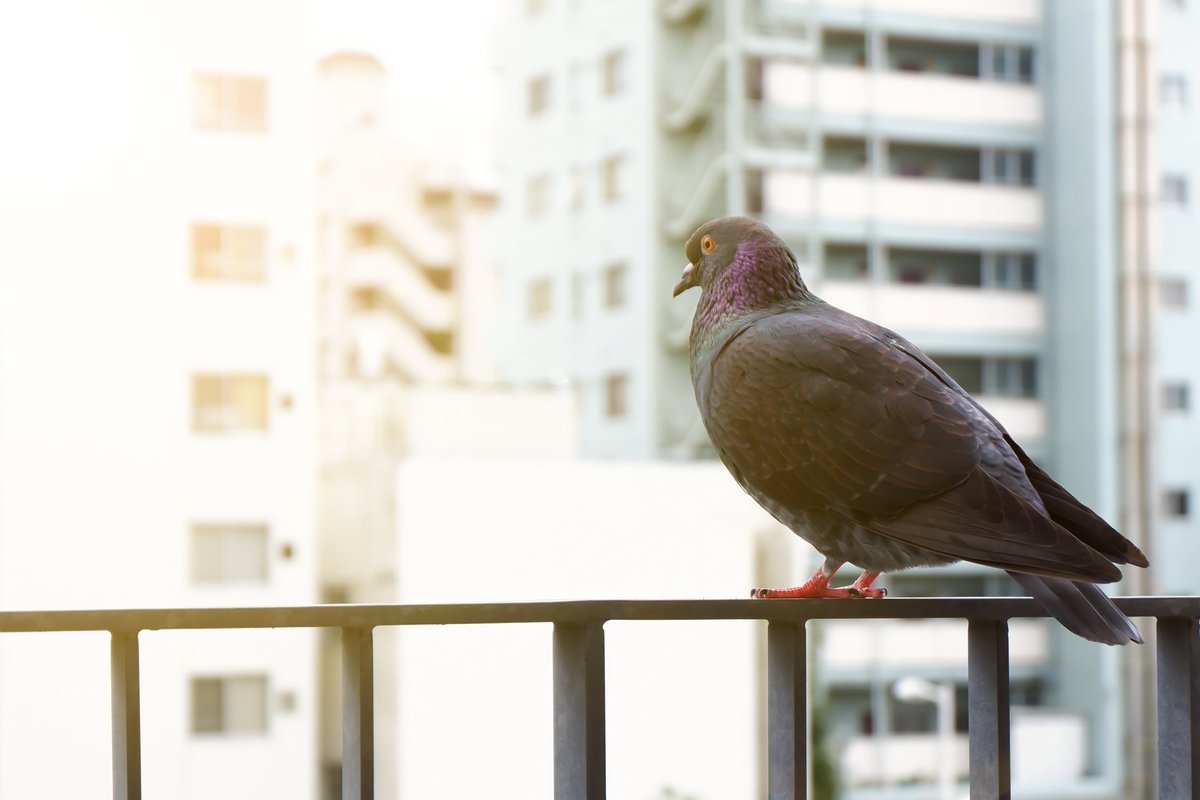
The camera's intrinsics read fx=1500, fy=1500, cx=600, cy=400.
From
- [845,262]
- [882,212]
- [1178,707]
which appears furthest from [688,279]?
[845,262]

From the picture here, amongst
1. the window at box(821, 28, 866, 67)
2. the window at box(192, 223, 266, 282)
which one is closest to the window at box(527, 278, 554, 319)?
the window at box(821, 28, 866, 67)

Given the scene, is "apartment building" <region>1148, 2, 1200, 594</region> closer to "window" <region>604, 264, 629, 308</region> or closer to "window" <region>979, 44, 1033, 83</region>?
"window" <region>979, 44, 1033, 83</region>

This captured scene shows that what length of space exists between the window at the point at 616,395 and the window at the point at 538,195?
262 centimetres

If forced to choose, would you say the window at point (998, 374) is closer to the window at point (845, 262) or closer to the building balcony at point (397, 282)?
the window at point (845, 262)

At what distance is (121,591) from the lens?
12.9 meters

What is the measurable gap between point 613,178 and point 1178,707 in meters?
17.0

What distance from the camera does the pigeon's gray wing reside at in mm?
1471

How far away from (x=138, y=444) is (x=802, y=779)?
12352 mm

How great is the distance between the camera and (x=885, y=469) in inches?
59.6

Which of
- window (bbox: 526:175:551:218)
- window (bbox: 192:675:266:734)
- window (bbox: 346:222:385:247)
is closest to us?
window (bbox: 192:675:266:734)

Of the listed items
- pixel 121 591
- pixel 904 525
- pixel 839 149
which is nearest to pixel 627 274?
pixel 839 149

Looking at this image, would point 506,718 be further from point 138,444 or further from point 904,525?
point 904,525

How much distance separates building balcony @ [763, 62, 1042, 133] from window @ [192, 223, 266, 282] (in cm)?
635

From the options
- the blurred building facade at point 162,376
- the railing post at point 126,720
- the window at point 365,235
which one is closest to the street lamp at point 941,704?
the blurred building facade at point 162,376
